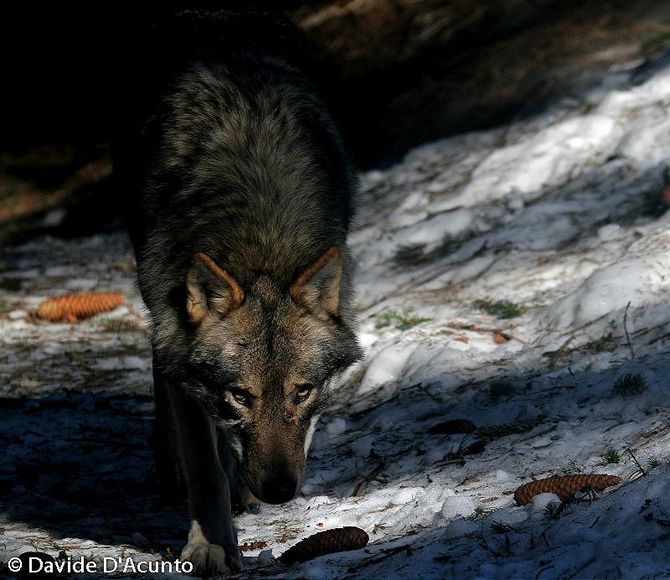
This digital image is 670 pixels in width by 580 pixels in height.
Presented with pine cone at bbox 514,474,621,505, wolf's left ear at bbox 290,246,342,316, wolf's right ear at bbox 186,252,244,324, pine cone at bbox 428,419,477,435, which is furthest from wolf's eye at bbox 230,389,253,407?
pine cone at bbox 428,419,477,435

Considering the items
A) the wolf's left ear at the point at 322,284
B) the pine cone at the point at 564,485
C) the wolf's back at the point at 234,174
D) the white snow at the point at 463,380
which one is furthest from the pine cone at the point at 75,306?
the pine cone at the point at 564,485

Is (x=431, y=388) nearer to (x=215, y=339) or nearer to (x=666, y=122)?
(x=215, y=339)

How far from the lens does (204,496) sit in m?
3.71

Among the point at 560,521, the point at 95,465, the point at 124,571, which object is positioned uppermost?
the point at 560,521

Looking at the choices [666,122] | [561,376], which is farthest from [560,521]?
[666,122]

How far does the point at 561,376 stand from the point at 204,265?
1.90 m

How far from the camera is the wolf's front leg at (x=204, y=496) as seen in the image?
3.53 m

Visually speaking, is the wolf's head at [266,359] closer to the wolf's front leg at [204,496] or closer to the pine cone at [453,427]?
the wolf's front leg at [204,496]

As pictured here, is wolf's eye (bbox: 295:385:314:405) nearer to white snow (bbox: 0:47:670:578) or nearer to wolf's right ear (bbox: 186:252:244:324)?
wolf's right ear (bbox: 186:252:244:324)

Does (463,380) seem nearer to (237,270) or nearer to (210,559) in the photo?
(237,270)

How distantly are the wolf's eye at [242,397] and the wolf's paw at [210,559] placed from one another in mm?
525

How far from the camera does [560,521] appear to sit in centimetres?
289

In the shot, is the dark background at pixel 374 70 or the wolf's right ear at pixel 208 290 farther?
the dark background at pixel 374 70

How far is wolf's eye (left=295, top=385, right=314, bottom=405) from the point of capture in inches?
138
